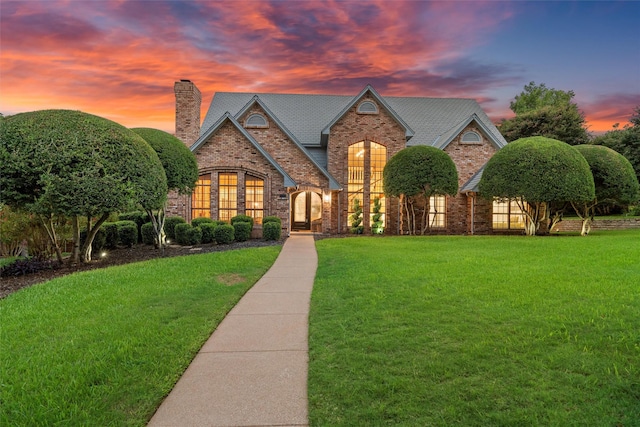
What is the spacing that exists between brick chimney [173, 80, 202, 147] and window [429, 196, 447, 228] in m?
15.4

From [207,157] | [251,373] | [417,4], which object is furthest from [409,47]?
[251,373]

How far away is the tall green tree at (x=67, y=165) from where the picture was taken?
8.80 m

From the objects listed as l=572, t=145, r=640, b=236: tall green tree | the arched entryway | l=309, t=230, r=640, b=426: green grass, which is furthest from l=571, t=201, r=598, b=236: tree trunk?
the arched entryway

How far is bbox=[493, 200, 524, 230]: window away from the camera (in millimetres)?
23312

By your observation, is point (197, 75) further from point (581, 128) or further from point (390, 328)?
point (581, 128)

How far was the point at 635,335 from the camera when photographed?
4.50 meters

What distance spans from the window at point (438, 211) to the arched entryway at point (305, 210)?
293 inches

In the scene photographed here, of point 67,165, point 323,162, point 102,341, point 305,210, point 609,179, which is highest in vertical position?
point 323,162

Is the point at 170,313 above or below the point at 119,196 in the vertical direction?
below

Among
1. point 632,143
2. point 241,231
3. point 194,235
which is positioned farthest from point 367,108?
point 632,143

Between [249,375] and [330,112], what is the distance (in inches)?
975

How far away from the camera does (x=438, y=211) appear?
23.2 metres

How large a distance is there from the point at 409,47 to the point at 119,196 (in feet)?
44.9

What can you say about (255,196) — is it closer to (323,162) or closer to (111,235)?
(323,162)
